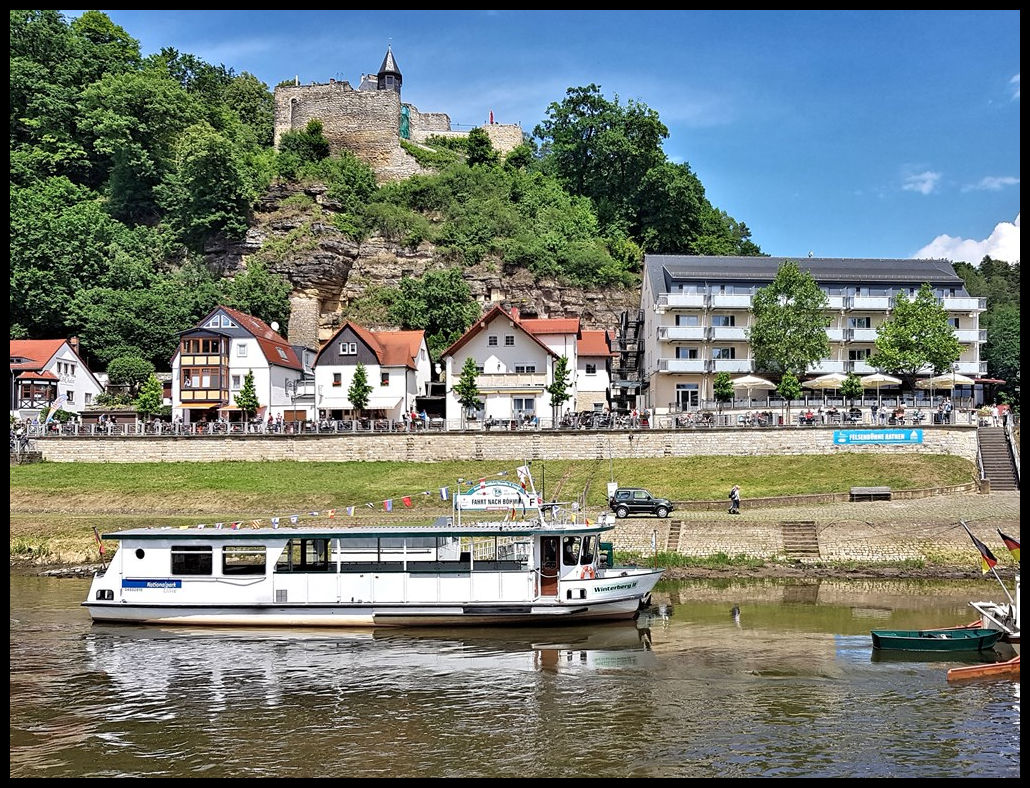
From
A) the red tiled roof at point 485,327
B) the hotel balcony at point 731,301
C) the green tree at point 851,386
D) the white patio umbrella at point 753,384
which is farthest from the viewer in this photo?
the hotel balcony at point 731,301

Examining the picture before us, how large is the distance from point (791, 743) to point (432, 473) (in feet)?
121

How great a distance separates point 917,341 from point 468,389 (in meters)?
30.8

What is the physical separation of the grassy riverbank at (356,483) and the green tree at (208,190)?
39018mm

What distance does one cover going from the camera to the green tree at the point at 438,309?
78812mm

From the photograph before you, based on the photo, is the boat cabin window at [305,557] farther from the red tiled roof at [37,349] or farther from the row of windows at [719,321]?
the red tiled roof at [37,349]

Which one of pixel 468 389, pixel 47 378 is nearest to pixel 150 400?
pixel 47 378

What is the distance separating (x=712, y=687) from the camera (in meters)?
22.6

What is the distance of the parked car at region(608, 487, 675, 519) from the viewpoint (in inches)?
1674

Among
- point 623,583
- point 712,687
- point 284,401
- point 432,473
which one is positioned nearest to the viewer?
point 712,687

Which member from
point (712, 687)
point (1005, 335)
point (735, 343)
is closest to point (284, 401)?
point (735, 343)

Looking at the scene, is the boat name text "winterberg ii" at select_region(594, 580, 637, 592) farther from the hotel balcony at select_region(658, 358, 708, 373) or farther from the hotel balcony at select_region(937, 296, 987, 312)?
the hotel balcony at select_region(937, 296, 987, 312)

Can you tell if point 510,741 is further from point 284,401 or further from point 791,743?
point 284,401

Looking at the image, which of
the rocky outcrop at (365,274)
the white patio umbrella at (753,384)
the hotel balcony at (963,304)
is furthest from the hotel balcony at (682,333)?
the hotel balcony at (963,304)

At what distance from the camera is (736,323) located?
242 ft
